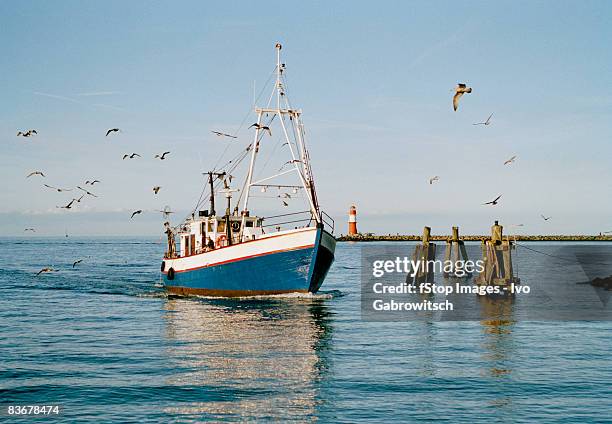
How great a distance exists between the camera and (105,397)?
19.4 m

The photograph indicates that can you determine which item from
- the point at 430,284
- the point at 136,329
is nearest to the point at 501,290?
the point at 430,284

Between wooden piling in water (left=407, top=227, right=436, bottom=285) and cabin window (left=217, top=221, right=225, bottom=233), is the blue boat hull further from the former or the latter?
wooden piling in water (left=407, top=227, right=436, bottom=285)

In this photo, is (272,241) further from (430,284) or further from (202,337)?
(430,284)

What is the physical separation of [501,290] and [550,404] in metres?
30.0

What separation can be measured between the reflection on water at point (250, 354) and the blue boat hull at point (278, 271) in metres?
0.87

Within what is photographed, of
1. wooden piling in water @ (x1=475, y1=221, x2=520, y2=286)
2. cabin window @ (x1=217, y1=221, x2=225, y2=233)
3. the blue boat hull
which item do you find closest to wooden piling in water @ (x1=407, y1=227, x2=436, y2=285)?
wooden piling in water @ (x1=475, y1=221, x2=520, y2=286)

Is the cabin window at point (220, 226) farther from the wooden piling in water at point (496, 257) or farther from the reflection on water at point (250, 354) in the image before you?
the wooden piling in water at point (496, 257)

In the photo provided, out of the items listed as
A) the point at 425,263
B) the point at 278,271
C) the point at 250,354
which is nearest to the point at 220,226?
the point at 278,271

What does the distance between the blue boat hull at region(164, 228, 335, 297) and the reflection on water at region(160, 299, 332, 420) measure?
2.84 feet

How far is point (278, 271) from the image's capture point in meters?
38.8

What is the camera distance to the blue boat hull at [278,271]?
3825cm

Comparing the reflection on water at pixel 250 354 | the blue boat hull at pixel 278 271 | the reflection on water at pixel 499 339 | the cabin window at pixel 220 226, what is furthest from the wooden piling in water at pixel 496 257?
the cabin window at pixel 220 226

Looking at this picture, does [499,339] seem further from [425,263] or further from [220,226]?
[425,263]

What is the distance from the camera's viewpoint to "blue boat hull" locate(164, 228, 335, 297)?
125 ft
